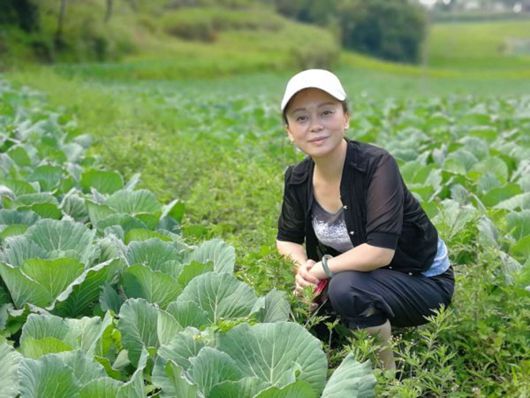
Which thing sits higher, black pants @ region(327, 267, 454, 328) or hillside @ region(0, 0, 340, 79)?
black pants @ region(327, 267, 454, 328)

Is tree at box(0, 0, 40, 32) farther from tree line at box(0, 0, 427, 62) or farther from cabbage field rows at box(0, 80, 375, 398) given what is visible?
tree line at box(0, 0, 427, 62)

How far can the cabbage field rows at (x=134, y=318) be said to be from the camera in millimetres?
2406

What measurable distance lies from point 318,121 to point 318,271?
64 cm

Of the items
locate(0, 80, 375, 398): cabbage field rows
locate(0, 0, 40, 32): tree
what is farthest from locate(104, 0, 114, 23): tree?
locate(0, 80, 375, 398): cabbage field rows

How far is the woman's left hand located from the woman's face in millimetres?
475

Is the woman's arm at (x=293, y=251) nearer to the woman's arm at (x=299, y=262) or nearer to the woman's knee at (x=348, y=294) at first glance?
the woman's arm at (x=299, y=262)

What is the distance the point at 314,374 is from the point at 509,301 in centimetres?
119

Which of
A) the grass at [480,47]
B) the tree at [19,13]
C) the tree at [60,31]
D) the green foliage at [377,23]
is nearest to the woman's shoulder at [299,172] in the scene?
the tree at [19,13]

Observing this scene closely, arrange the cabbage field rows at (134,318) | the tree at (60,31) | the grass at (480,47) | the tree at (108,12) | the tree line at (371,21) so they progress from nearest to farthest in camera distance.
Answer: the cabbage field rows at (134,318) < the tree at (60,31) < the tree at (108,12) < the grass at (480,47) < the tree line at (371,21)

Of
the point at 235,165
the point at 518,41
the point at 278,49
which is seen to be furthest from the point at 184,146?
the point at 518,41

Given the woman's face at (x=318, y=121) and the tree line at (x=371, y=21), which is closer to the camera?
the woman's face at (x=318, y=121)

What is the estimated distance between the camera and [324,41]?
52.2 meters

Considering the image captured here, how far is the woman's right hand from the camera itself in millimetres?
3240

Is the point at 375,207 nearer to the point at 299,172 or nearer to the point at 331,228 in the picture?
the point at 331,228
